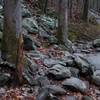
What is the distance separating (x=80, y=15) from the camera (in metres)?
26.1

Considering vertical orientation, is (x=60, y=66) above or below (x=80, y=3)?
below

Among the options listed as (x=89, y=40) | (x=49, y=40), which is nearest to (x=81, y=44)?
(x=89, y=40)

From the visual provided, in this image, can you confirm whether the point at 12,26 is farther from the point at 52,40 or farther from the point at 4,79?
the point at 52,40

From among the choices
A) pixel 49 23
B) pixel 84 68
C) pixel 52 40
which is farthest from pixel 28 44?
pixel 49 23

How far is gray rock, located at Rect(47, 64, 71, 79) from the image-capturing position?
31.0 feet

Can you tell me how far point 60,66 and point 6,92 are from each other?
2.62 metres

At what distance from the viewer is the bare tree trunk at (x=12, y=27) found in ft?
29.2

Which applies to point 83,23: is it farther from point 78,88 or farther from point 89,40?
point 78,88

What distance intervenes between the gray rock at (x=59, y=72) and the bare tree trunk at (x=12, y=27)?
1.26 meters

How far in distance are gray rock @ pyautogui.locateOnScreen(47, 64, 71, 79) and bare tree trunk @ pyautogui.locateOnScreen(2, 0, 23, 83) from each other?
126 centimetres

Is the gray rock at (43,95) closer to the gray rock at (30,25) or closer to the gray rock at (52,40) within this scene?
the gray rock at (52,40)

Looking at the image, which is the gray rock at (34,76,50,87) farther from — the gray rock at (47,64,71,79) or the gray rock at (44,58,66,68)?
the gray rock at (44,58,66,68)

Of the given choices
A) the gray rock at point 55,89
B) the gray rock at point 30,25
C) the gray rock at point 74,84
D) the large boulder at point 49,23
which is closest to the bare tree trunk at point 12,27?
the gray rock at point 55,89

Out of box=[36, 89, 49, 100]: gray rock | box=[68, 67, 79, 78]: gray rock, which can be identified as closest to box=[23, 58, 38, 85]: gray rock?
box=[36, 89, 49, 100]: gray rock
